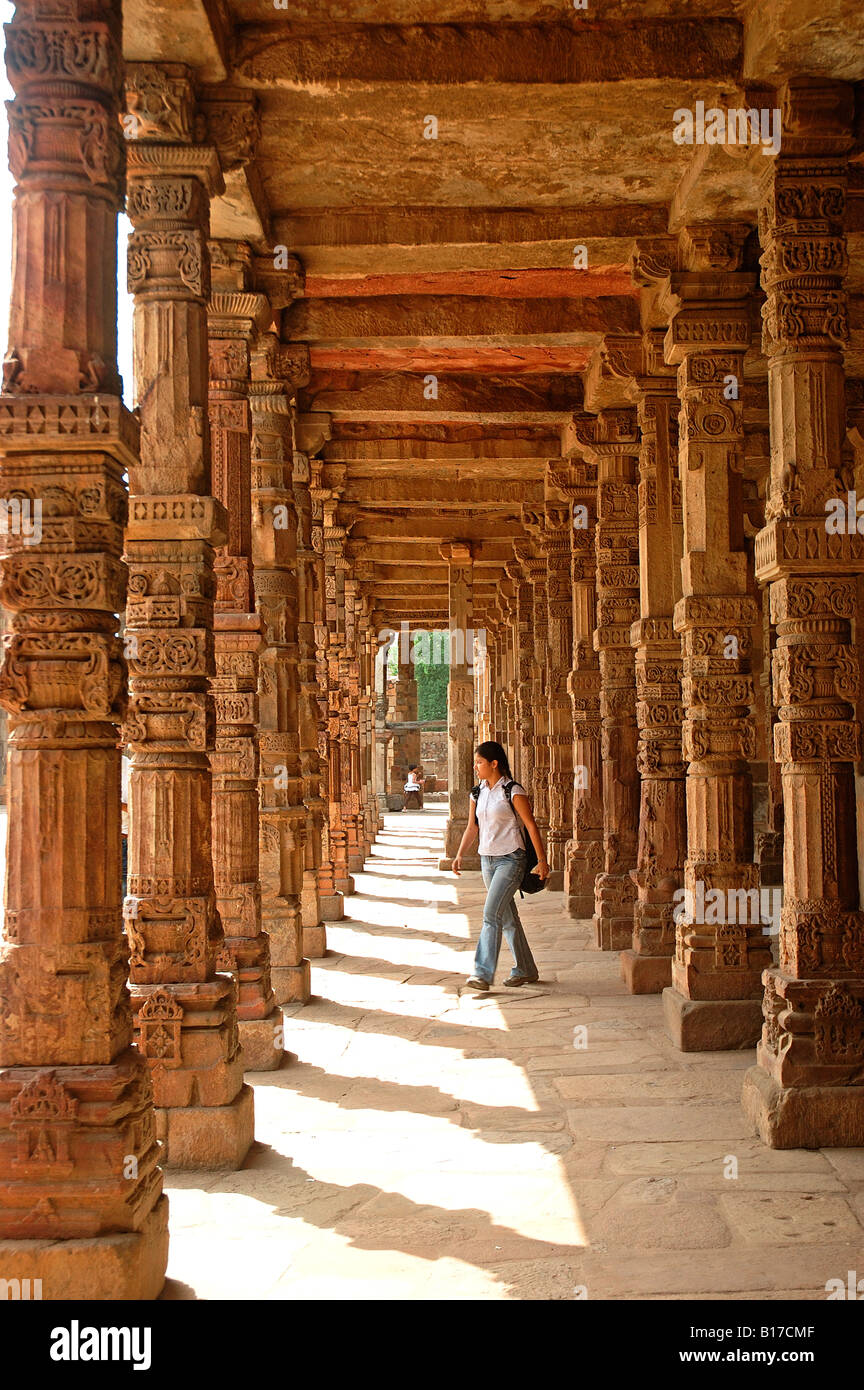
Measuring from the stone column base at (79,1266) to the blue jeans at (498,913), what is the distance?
5.66m

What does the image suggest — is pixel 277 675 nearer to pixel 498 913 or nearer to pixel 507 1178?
pixel 498 913

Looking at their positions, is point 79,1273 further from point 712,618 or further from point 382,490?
point 382,490

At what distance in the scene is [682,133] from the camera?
6270mm

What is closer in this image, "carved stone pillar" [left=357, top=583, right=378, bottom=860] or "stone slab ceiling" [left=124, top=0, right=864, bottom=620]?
"stone slab ceiling" [left=124, top=0, right=864, bottom=620]

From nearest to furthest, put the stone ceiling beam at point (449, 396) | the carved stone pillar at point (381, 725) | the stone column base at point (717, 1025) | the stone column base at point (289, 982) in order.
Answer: the stone column base at point (717, 1025)
the stone column base at point (289, 982)
the stone ceiling beam at point (449, 396)
the carved stone pillar at point (381, 725)

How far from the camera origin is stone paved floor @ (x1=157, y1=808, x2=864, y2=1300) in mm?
4059

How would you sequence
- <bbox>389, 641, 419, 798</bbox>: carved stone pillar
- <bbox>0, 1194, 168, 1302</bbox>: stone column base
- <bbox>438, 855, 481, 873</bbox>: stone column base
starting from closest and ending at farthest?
<bbox>0, 1194, 168, 1302</bbox>: stone column base < <bbox>438, 855, 481, 873</bbox>: stone column base < <bbox>389, 641, 419, 798</bbox>: carved stone pillar

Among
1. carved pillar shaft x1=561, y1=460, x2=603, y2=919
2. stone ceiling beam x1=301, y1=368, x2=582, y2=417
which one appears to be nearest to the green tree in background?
carved pillar shaft x1=561, y1=460, x2=603, y2=919

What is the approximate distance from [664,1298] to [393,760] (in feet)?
135

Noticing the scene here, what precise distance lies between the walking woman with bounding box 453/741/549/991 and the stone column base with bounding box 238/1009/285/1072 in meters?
2.42

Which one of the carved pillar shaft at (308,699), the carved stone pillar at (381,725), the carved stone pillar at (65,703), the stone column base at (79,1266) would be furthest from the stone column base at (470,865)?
the carved stone pillar at (381,725)

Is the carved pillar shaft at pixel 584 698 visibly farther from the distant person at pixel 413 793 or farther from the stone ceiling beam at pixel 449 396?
the distant person at pixel 413 793

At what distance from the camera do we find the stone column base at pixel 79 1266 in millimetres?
3484

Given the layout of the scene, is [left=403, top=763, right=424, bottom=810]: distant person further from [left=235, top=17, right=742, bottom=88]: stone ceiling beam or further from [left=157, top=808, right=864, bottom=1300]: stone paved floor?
[left=235, top=17, right=742, bottom=88]: stone ceiling beam
